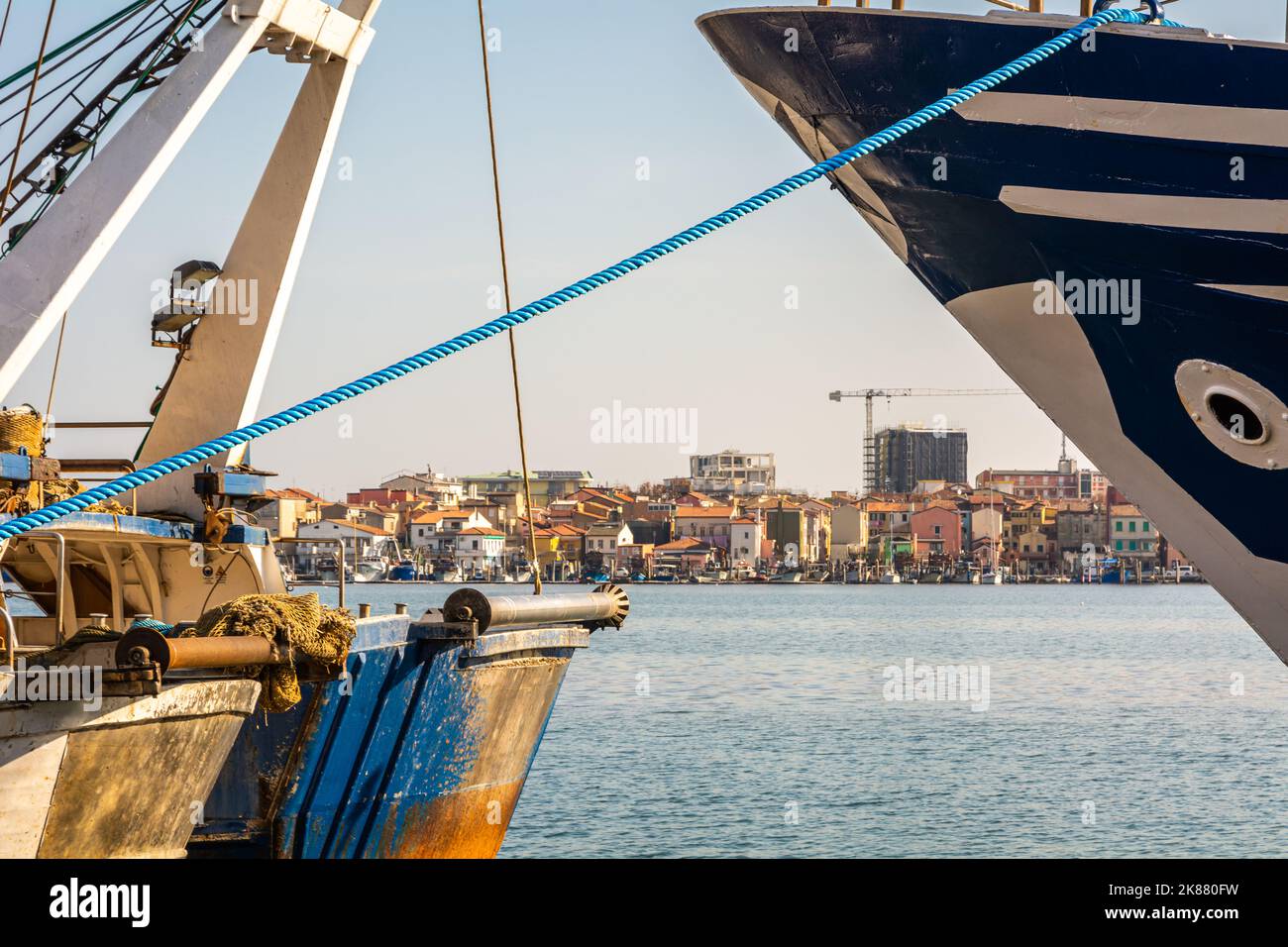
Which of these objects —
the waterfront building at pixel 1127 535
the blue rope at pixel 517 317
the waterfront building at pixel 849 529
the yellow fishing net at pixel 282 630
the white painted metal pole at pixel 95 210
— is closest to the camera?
the blue rope at pixel 517 317

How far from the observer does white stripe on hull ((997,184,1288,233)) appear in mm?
8336

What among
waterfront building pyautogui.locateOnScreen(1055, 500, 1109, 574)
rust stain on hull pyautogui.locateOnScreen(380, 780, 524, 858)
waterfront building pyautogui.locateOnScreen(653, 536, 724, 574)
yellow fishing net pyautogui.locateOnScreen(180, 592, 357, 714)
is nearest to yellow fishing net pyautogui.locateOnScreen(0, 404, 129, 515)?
yellow fishing net pyautogui.locateOnScreen(180, 592, 357, 714)

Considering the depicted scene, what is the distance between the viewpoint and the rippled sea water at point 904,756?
24344mm

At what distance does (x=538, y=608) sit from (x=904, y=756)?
72.0ft

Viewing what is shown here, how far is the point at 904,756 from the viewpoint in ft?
110

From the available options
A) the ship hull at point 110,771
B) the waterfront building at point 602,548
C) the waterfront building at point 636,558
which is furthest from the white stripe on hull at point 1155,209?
the waterfront building at point 636,558

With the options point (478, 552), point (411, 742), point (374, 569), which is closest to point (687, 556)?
point (478, 552)

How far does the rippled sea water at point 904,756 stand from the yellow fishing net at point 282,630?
13.6 metres

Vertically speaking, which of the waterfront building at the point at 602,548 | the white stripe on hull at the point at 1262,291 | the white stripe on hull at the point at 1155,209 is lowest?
the waterfront building at the point at 602,548

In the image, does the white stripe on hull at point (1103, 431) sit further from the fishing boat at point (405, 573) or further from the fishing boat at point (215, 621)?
the fishing boat at point (405, 573)

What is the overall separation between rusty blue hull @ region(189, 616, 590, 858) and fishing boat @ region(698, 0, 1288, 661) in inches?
183

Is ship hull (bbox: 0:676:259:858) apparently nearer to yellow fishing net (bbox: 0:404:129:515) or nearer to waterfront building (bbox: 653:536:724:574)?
yellow fishing net (bbox: 0:404:129:515)

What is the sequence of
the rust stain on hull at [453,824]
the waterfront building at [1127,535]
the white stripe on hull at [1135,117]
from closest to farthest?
1. the white stripe on hull at [1135,117]
2. the rust stain on hull at [453,824]
3. the waterfront building at [1127,535]
